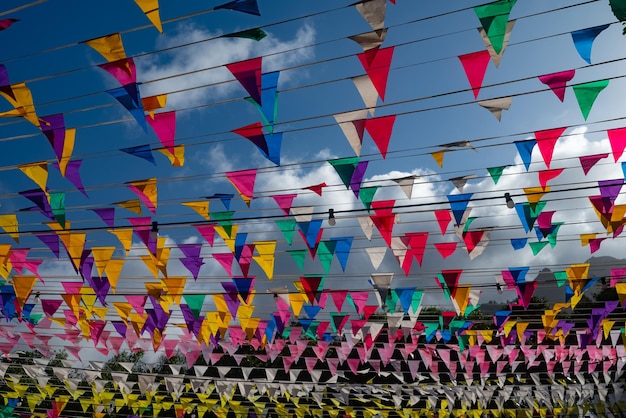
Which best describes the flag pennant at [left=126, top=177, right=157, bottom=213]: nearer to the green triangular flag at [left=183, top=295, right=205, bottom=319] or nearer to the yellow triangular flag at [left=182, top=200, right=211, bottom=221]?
the yellow triangular flag at [left=182, top=200, right=211, bottom=221]

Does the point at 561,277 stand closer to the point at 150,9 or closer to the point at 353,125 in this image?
the point at 353,125

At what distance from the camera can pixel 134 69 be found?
364cm

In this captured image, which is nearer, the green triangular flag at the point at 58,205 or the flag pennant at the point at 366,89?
the flag pennant at the point at 366,89

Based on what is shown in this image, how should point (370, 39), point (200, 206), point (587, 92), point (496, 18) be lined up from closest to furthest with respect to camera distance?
point (496, 18) < point (370, 39) < point (587, 92) < point (200, 206)

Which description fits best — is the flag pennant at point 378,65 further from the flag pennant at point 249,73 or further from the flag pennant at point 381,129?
the flag pennant at point 249,73

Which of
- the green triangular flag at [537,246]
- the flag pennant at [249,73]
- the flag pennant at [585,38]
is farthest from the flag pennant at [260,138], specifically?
the green triangular flag at [537,246]

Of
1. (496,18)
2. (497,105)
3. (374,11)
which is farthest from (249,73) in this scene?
(497,105)

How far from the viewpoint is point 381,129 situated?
4121 mm

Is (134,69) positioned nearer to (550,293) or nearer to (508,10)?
(508,10)

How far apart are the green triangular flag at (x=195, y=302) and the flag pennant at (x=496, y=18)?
5.54 m

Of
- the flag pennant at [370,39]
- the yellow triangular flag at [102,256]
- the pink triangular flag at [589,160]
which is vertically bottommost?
the yellow triangular flag at [102,256]

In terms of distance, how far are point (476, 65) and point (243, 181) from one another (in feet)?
8.56

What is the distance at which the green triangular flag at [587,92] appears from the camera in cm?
372

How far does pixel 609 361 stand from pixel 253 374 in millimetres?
16842
